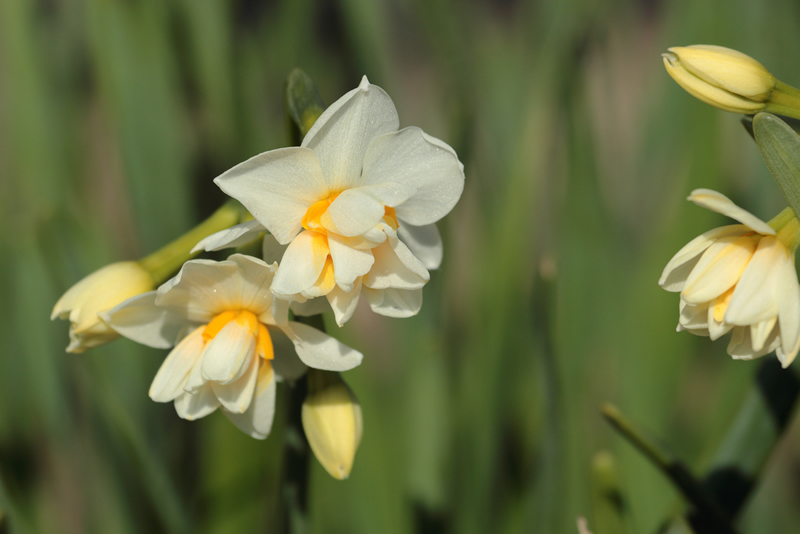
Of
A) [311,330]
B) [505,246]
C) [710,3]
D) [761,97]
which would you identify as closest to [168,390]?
[311,330]

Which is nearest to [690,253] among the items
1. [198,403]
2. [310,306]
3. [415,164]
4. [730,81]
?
[730,81]

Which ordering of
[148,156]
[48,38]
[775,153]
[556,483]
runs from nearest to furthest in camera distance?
[775,153]
[556,483]
[148,156]
[48,38]

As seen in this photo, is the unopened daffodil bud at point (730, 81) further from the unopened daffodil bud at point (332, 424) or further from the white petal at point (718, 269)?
the unopened daffodil bud at point (332, 424)

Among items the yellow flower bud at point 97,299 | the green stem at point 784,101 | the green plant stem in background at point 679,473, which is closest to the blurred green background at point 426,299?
the green plant stem in background at point 679,473

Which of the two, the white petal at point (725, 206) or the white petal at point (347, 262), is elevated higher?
the white petal at point (725, 206)

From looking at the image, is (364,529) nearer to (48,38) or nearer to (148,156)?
(148,156)

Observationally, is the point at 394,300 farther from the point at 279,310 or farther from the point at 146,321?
the point at 146,321

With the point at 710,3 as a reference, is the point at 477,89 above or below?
below
